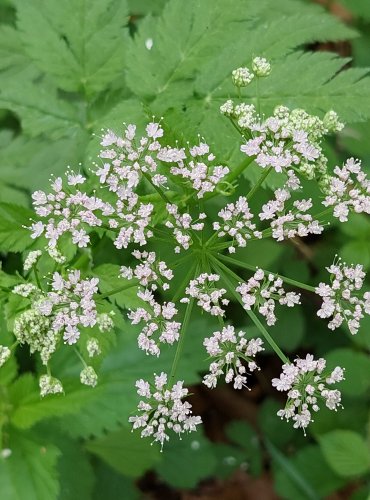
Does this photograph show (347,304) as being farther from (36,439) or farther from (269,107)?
(36,439)

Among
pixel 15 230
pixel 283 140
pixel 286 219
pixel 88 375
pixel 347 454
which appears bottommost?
pixel 347 454

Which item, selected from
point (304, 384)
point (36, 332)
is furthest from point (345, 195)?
point (36, 332)

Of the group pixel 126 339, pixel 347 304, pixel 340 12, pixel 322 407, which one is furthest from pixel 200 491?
pixel 340 12

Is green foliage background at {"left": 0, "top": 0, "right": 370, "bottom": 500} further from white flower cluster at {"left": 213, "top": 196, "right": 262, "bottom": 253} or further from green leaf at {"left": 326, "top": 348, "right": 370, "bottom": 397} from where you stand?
white flower cluster at {"left": 213, "top": 196, "right": 262, "bottom": 253}

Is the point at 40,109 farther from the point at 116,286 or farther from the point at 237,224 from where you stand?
the point at 237,224

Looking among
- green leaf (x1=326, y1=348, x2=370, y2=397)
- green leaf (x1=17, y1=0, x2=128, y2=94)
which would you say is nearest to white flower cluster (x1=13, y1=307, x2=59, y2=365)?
green leaf (x1=17, y1=0, x2=128, y2=94)

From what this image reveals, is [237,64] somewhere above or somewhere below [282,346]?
above

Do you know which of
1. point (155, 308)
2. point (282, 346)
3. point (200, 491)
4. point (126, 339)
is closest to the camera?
point (155, 308)
